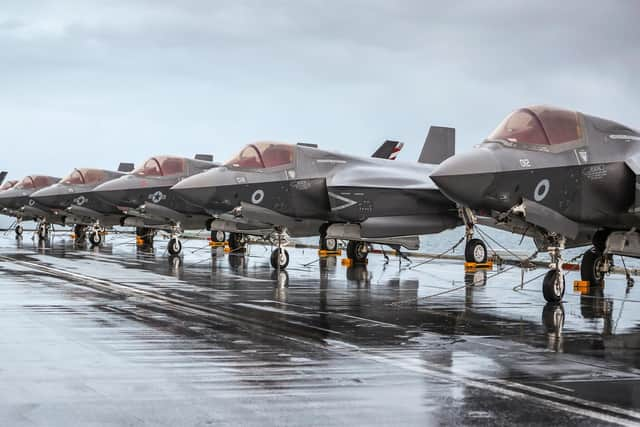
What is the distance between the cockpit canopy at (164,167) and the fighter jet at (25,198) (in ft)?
37.6

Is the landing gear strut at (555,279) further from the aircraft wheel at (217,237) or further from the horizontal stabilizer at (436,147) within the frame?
the aircraft wheel at (217,237)

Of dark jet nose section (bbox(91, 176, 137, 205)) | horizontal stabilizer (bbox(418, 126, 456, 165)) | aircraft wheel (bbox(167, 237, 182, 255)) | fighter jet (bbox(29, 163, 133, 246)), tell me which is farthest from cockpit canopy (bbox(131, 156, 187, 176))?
horizontal stabilizer (bbox(418, 126, 456, 165))

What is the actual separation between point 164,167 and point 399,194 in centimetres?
920

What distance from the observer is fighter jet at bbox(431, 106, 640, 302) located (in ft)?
39.0

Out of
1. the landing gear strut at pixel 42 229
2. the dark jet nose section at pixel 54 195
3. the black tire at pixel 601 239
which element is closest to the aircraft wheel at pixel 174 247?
the dark jet nose section at pixel 54 195

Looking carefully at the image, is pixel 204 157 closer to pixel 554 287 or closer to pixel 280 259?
pixel 280 259

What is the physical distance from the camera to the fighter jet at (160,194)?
25.0 meters

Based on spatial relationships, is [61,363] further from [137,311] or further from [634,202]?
[634,202]

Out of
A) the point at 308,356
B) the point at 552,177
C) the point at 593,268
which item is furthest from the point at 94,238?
the point at 308,356

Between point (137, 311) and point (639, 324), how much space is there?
5.98 metres

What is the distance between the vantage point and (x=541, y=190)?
39.7 ft

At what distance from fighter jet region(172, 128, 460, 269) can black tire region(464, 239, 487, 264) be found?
3.09 feet

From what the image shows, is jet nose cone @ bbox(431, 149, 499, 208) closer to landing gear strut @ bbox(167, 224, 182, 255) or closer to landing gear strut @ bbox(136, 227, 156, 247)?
landing gear strut @ bbox(167, 224, 182, 255)

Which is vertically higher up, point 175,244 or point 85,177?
point 85,177
